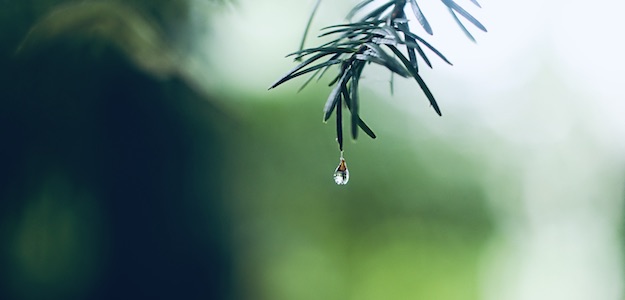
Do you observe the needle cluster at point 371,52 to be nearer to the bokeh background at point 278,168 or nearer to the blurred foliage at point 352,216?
the bokeh background at point 278,168

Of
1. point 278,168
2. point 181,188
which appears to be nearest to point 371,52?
point 181,188

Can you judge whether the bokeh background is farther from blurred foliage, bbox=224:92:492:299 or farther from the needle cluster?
the needle cluster

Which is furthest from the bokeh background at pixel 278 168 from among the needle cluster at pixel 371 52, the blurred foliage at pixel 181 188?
the needle cluster at pixel 371 52

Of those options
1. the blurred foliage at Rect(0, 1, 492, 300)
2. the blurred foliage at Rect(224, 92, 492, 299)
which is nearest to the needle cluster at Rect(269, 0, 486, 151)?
the blurred foliage at Rect(0, 1, 492, 300)

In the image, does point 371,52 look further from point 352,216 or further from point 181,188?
point 352,216

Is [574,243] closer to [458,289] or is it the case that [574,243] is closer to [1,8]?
[458,289]

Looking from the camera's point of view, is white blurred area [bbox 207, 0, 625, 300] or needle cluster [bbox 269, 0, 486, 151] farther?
white blurred area [bbox 207, 0, 625, 300]

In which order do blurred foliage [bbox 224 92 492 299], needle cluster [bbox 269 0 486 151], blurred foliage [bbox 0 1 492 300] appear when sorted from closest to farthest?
needle cluster [bbox 269 0 486 151] → blurred foliage [bbox 0 1 492 300] → blurred foliage [bbox 224 92 492 299]

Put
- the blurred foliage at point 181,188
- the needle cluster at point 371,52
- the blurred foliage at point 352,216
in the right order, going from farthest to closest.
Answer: the blurred foliage at point 352,216, the blurred foliage at point 181,188, the needle cluster at point 371,52
